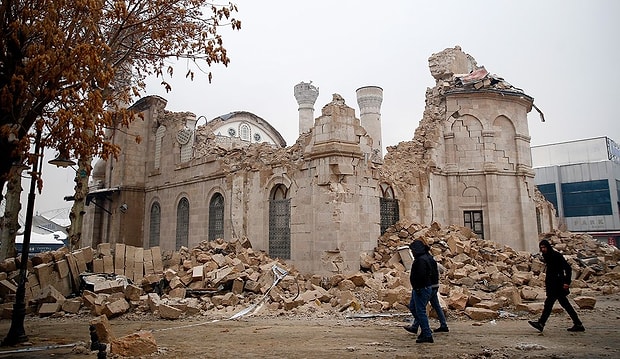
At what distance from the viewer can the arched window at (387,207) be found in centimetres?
1509

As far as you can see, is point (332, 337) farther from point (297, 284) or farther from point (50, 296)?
point (50, 296)

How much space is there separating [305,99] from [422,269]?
22178mm

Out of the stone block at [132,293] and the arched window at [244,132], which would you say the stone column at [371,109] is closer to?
the arched window at [244,132]

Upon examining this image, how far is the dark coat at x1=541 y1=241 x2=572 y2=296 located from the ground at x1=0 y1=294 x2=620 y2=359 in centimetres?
66

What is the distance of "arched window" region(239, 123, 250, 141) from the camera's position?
27016 mm

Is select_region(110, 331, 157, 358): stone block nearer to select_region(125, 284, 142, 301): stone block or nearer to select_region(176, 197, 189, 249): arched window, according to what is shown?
select_region(125, 284, 142, 301): stone block

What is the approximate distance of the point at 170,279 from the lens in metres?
11.5

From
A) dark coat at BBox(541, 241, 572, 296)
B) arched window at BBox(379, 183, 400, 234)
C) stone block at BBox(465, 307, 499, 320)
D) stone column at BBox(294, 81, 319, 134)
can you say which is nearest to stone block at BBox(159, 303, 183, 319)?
stone block at BBox(465, 307, 499, 320)

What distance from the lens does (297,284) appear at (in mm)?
11797

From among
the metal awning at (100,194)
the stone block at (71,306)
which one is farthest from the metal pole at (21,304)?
the metal awning at (100,194)

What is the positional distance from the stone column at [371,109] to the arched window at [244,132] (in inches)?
271

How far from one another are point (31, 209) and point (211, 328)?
11.7 ft

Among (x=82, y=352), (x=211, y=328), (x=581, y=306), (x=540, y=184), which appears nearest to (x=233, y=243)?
(x=211, y=328)

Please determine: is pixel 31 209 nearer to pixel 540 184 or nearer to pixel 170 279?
pixel 170 279
